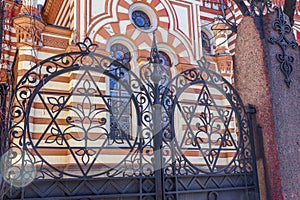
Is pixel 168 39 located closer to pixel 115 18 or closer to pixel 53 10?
pixel 115 18

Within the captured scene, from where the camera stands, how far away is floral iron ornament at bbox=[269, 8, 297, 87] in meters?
4.69

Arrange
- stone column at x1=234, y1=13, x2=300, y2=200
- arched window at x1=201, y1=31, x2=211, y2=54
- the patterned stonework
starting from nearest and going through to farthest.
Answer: stone column at x1=234, y1=13, x2=300, y2=200, the patterned stonework, arched window at x1=201, y1=31, x2=211, y2=54

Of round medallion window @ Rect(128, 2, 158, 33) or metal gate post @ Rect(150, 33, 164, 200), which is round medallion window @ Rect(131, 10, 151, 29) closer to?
round medallion window @ Rect(128, 2, 158, 33)

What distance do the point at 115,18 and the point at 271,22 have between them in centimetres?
650

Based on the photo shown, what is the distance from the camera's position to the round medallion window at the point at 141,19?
35.8 feet

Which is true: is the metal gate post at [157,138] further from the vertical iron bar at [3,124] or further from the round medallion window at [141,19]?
the round medallion window at [141,19]

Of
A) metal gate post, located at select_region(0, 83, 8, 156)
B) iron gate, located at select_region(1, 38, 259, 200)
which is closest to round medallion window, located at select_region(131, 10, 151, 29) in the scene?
iron gate, located at select_region(1, 38, 259, 200)

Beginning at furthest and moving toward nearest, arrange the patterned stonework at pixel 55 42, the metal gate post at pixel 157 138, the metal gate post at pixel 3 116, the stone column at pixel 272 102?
the patterned stonework at pixel 55 42 < the stone column at pixel 272 102 < the metal gate post at pixel 157 138 < the metal gate post at pixel 3 116

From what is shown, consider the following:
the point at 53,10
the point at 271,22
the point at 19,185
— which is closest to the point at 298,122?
the point at 271,22

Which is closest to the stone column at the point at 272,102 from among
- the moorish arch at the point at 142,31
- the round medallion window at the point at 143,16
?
the moorish arch at the point at 142,31

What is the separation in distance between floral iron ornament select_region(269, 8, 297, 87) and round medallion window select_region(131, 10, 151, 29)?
6.52m

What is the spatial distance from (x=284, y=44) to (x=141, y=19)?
6.99 m

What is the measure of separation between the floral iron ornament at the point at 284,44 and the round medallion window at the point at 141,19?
21.4ft

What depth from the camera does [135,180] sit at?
3.76 meters
